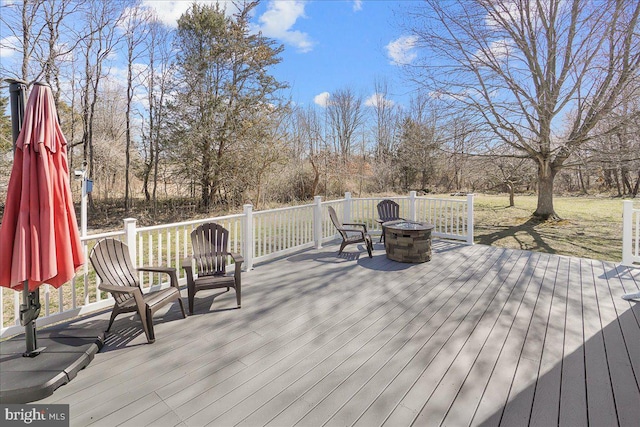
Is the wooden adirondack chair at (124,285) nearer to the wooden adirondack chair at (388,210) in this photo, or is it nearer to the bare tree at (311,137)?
the wooden adirondack chair at (388,210)

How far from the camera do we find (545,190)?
31.9 feet

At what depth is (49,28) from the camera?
8.71 metres

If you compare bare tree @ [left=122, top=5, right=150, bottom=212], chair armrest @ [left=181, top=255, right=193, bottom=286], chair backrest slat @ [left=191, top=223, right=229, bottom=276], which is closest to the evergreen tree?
bare tree @ [left=122, top=5, right=150, bottom=212]

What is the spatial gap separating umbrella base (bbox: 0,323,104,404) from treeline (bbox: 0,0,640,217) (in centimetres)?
944

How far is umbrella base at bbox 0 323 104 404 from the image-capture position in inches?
76.3

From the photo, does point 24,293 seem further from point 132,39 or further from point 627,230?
point 132,39

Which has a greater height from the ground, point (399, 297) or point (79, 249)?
point (79, 249)

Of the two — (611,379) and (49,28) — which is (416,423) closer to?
(611,379)

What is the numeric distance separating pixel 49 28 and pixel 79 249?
1032cm

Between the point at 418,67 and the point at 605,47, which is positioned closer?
the point at 605,47

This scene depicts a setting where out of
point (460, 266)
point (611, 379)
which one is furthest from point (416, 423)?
point (460, 266)

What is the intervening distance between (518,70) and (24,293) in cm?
1094

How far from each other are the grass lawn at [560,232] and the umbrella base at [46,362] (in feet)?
26.2

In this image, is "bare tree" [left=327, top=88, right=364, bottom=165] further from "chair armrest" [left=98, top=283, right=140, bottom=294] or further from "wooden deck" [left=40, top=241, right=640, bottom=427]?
"chair armrest" [left=98, top=283, right=140, bottom=294]
